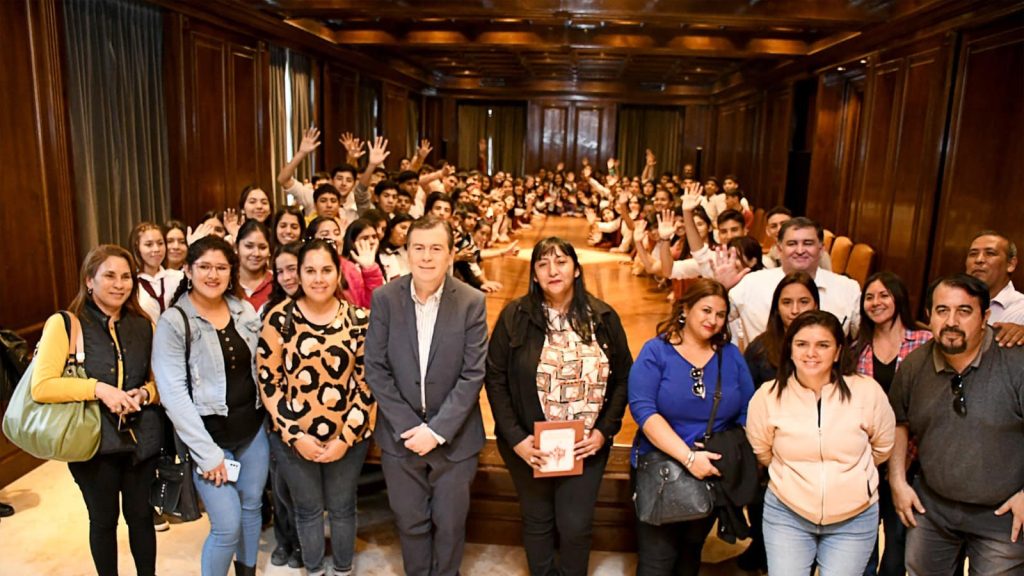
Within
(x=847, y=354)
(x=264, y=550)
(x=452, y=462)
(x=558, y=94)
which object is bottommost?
(x=264, y=550)

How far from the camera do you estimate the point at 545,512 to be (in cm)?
283

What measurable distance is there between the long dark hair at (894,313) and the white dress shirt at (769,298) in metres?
0.35

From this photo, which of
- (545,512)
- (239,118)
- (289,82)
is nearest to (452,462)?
(545,512)

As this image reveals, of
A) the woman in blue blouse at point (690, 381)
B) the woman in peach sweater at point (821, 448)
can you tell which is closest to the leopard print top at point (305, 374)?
the woman in blue blouse at point (690, 381)

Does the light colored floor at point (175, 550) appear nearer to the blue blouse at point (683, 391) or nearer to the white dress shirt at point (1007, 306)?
the blue blouse at point (683, 391)

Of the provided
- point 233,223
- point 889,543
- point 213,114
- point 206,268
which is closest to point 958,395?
point 889,543

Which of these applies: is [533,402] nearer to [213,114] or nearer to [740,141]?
[213,114]

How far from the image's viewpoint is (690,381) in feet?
8.39

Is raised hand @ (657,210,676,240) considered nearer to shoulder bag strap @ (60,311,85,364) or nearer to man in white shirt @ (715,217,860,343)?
man in white shirt @ (715,217,860,343)

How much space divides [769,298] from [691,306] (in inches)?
32.8

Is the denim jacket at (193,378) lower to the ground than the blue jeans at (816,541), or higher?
higher

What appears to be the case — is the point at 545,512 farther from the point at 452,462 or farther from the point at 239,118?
the point at 239,118

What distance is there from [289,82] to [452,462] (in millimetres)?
6853

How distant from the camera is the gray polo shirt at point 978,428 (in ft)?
7.48
